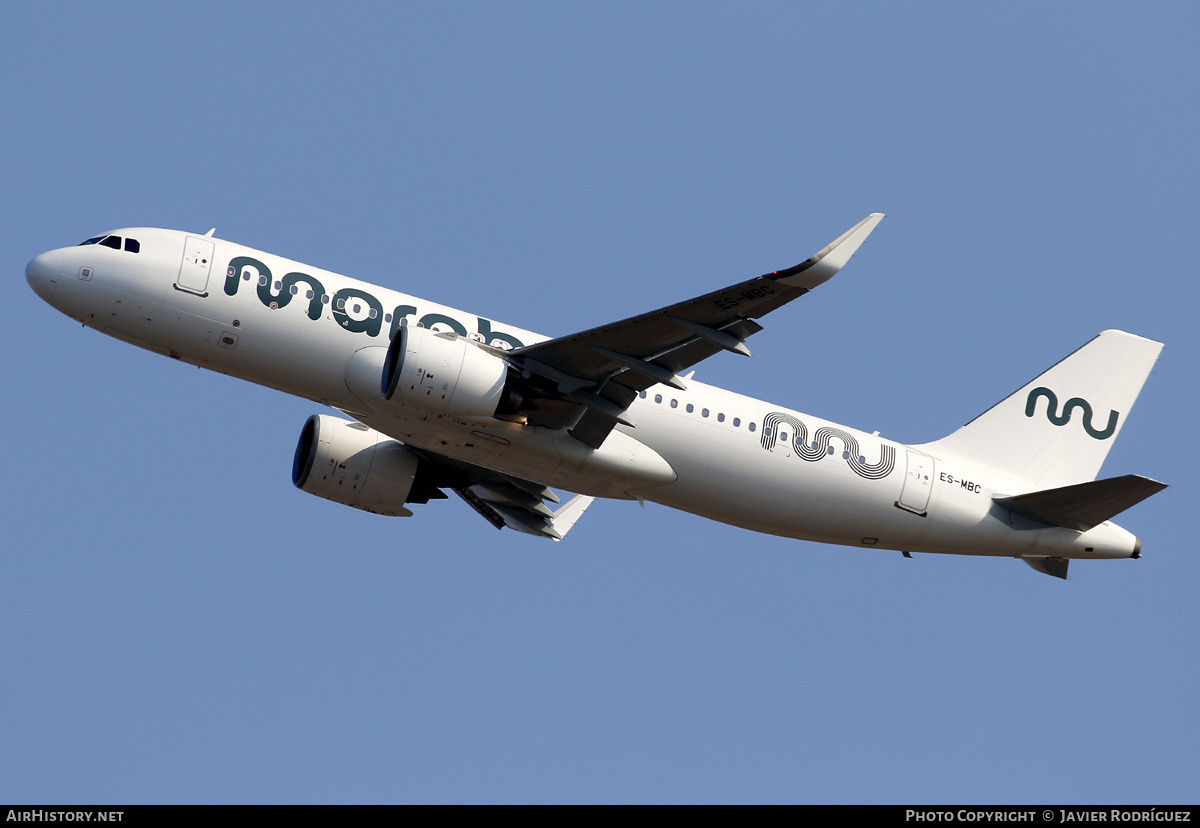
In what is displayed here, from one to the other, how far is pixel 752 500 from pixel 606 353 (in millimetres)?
5777

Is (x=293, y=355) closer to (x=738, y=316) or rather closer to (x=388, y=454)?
(x=388, y=454)

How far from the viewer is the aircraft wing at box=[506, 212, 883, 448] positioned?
83.8 feet

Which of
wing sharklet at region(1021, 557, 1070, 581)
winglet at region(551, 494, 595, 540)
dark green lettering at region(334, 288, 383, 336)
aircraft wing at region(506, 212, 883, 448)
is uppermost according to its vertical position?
dark green lettering at region(334, 288, 383, 336)

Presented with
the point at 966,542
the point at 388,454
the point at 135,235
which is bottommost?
the point at 966,542

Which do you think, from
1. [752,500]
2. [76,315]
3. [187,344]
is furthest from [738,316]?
[76,315]

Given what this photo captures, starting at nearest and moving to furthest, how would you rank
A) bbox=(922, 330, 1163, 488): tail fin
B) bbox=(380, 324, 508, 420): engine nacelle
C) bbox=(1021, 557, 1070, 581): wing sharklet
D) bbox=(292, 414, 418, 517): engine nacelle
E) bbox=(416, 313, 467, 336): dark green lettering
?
bbox=(380, 324, 508, 420): engine nacelle, bbox=(416, 313, 467, 336): dark green lettering, bbox=(1021, 557, 1070, 581): wing sharklet, bbox=(292, 414, 418, 517): engine nacelle, bbox=(922, 330, 1163, 488): tail fin

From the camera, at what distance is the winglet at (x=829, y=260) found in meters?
24.9

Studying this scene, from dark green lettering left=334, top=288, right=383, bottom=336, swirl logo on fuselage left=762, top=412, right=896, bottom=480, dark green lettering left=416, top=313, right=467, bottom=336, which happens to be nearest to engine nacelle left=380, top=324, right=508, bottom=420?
dark green lettering left=334, top=288, right=383, bottom=336

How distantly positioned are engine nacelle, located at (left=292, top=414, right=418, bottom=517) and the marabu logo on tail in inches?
693

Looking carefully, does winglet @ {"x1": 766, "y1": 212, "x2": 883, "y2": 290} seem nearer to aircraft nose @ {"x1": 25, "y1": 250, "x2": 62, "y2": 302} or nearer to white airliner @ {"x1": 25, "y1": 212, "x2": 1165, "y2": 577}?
white airliner @ {"x1": 25, "y1": 212, "x2": 1165, "y2": 577}

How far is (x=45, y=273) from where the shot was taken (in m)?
28.7

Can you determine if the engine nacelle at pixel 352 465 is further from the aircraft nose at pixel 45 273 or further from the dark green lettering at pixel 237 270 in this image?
the aircraft nose at pixel 45 273
